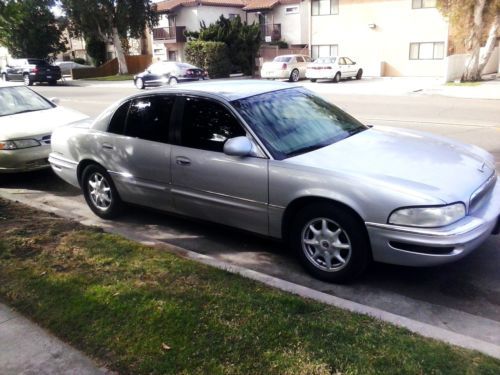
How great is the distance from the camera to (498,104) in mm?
15766

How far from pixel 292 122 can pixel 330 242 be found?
124 centimetres

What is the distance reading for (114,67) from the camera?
45.9m

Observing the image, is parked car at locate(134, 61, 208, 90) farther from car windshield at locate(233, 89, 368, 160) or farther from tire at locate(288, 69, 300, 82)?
car windshield at locate(233, 89, 368, 160)

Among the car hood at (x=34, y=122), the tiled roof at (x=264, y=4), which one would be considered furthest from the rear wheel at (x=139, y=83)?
the car hood at (x=34, y=122)

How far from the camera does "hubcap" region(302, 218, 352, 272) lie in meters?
3.99

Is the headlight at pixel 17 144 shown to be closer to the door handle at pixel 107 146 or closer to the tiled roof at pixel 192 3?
the door handle at pixel 107 146

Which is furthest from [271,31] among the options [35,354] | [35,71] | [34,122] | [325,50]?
[35,354]

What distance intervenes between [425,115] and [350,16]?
869 inches

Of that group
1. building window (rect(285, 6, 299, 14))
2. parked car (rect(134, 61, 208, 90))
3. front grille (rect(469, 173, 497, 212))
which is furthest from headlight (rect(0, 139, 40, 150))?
building window (rect(285, 6, 299, 14))

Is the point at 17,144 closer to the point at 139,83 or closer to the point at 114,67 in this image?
the point at 139,83

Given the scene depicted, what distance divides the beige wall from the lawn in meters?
29.7

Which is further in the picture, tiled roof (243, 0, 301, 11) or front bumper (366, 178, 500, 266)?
tiled roof (243, 0, 301, 11)

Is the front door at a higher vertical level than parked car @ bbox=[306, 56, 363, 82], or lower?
higher

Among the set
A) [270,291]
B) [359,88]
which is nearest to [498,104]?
[359,88]
